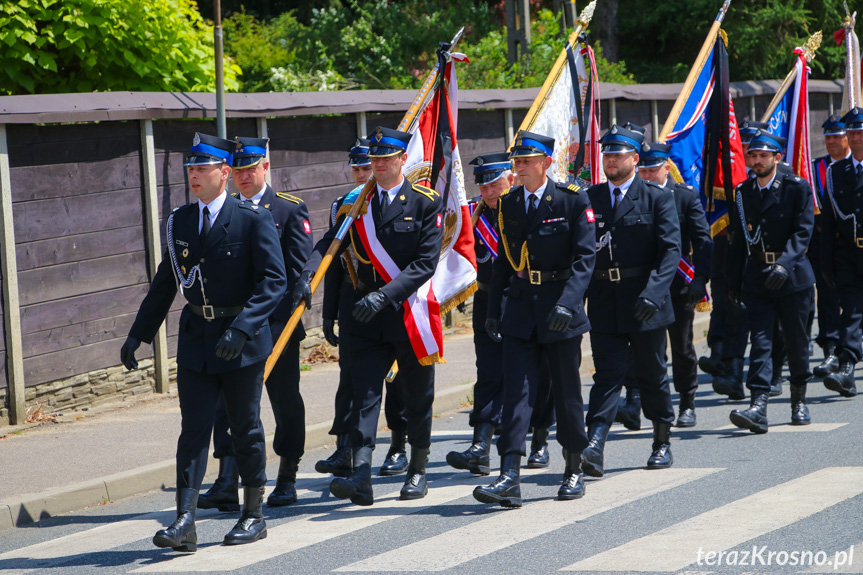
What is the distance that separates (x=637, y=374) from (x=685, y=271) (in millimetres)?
1478

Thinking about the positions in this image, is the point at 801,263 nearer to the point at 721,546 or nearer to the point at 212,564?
the point at 721,546

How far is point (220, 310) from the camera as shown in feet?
21.2

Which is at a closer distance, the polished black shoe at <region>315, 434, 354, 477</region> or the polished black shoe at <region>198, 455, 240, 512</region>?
the polished black shoe at <region>198, 455, 240, 512</region>

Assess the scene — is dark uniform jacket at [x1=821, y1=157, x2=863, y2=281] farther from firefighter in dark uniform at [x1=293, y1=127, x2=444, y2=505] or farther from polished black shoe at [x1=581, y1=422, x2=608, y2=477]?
firefighter in dark uniform at [x1=293, y1=127, x2=444, y2=505]

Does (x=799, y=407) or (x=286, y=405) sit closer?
(x=286, y=405)

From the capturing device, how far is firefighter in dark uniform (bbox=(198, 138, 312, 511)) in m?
7.44

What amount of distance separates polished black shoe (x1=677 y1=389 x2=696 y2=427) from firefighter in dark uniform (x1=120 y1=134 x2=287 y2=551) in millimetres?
3864

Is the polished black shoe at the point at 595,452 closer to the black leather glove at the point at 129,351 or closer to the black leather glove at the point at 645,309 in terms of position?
the black leather glove at the point at 645,309

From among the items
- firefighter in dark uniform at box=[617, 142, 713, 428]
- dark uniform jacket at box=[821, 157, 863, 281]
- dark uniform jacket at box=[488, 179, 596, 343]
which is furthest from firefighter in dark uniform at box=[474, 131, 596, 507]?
dark uniform jacket at box=[821, 157, 863, 281]

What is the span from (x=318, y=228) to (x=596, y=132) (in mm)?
3363

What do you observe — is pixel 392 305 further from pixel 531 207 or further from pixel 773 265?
pixel 773 265

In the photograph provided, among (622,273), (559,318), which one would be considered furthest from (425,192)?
(622,273)

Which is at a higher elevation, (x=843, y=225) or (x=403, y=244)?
(x=403, y=244)

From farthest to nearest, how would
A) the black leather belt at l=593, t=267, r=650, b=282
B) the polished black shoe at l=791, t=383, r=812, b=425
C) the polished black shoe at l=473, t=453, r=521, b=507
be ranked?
the polished black shoe at l=791, t=383, r=812, b=425 → the black leather belt at l=593, t=267, r=650, b=282 → the polished black shoe at l=473, t=453, r=521, b=507
